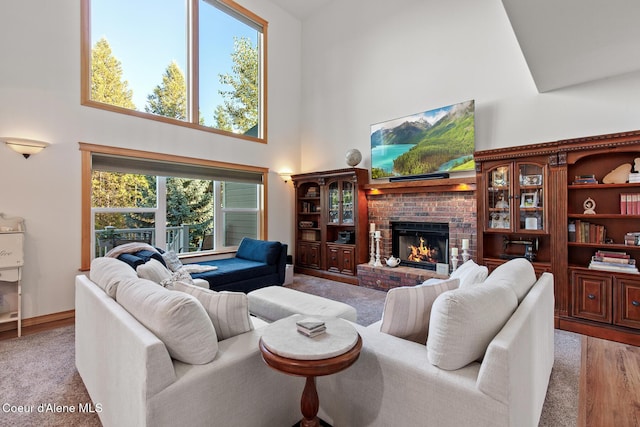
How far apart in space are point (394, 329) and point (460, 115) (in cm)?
356

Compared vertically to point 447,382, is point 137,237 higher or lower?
higher

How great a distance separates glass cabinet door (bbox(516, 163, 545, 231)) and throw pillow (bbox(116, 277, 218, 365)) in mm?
3616

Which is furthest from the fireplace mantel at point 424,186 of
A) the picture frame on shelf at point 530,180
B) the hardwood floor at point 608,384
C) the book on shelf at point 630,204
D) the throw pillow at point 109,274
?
the throw pillow at point 109,274

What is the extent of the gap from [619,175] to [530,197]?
2.55ft

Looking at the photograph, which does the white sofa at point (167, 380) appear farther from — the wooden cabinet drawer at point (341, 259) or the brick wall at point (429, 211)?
the wooden cabinet drawer at point (341, 259)

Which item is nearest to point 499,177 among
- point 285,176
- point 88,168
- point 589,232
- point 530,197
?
point 530,197

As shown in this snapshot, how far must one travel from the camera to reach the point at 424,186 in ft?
15.2

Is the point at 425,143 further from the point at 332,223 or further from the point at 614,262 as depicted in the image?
the point at 614,262

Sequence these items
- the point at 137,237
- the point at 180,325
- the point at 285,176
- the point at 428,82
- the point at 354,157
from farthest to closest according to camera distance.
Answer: the point at 285,176 → the point at 354,157 → the point at 428,82 → the point at 137,237 → the point at 180,325

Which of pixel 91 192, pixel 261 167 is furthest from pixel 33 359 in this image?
pixel 261 167

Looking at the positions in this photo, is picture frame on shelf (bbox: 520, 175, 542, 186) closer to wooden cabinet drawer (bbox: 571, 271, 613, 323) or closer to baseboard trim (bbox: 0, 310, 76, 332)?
wooden cabinet drawer (bbox: 571, 271, 613, 323)

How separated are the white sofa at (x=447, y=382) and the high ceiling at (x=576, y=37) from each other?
1803 millimetres

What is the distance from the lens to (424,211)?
475 cm

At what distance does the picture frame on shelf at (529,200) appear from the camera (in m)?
3.51
